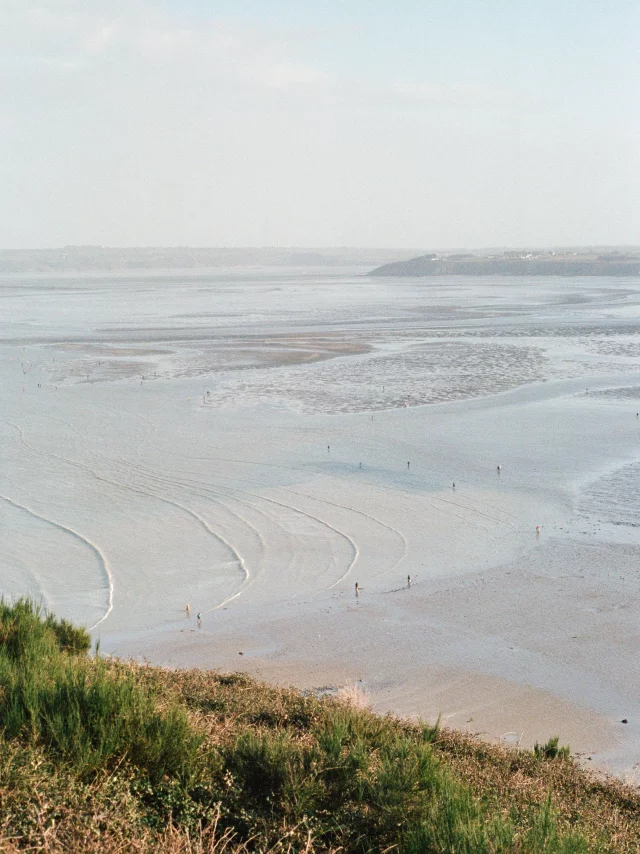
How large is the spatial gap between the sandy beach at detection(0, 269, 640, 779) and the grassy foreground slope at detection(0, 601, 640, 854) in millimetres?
4968

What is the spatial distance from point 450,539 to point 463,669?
5436mm

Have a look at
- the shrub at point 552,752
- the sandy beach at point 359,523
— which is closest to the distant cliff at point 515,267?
the sandy beach at point 359,523

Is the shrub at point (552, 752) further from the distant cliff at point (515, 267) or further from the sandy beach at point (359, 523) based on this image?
the distant cliff at point (515, 267)

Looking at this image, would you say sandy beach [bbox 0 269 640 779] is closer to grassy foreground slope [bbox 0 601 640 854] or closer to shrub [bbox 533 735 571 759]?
shrub [bbox 533 735 571 759]

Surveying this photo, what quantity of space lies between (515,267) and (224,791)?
141 meters

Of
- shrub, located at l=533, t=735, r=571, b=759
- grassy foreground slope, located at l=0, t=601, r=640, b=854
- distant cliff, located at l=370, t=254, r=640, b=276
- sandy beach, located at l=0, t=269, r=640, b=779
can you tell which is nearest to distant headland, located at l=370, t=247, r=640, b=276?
distant cliff, located at l=370, t=254, r=640, b=276

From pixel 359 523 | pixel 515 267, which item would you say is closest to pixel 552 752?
pixel 359 523

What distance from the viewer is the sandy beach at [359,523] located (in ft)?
42.5

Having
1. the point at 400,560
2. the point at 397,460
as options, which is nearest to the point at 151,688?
the point at 400,560

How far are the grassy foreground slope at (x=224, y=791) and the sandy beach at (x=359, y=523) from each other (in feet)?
16.3

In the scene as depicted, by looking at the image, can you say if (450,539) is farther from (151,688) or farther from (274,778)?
(274,778)

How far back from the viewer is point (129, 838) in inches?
180

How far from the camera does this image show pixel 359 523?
62.1 ft

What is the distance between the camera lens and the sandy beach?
42.5 ft
